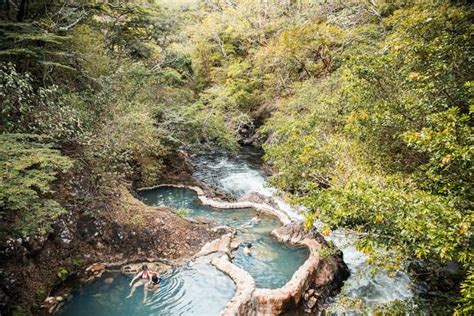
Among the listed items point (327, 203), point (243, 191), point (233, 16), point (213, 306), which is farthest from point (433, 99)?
point (233, 16)

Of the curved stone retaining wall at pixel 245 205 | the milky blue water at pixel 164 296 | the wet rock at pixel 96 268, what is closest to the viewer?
the milky blue water at pixel 164 296

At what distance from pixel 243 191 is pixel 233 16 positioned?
55.5ft

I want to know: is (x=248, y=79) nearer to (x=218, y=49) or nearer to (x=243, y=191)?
(x=218, y=49)

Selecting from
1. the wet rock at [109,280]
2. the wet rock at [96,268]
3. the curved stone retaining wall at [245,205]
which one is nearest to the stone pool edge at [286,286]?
the curved stone retaining wall at [245,205]

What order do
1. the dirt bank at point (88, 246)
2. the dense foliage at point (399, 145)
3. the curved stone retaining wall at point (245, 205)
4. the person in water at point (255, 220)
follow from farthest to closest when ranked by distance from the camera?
the curved stone retaining wall at point (245, 205) → the person in water at point (255, 220) → the dirt bank at point (88, 246) → the dense foliage at point (399, 145)

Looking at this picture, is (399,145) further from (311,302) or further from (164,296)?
(164,296)

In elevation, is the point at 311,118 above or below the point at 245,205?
above

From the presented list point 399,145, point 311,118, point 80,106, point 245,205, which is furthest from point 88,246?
point 399,145

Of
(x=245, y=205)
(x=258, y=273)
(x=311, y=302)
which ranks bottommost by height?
(x=245, y=205)

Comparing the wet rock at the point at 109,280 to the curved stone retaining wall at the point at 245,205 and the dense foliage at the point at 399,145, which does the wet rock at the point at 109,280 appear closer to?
the dense foliage at the point at 399,145

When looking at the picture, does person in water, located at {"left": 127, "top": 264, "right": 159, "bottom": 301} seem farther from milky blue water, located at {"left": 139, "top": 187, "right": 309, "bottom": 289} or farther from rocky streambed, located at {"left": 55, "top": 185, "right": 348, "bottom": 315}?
milky blue water, located at {"left": 139, "top": 187, "right": 309, "bottom": 289}

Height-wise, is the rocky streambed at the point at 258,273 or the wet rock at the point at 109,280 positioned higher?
the rocky streambed at the point at 258,273

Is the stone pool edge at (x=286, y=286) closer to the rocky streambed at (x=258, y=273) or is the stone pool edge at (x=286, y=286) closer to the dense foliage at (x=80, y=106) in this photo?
the rocky streambed at (x=258, y=273)

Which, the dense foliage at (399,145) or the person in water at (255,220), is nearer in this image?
the dense foliage at (399,145)
